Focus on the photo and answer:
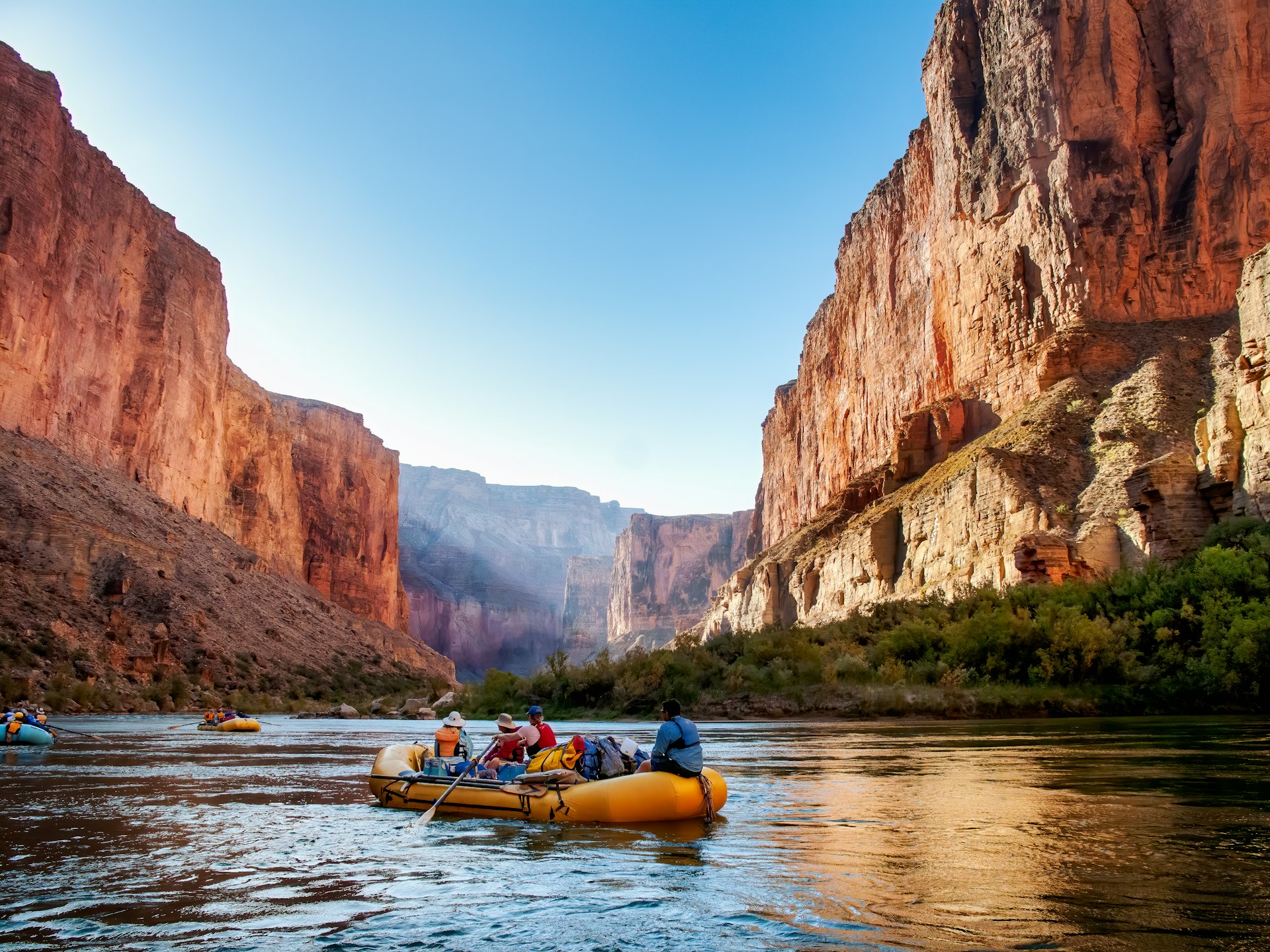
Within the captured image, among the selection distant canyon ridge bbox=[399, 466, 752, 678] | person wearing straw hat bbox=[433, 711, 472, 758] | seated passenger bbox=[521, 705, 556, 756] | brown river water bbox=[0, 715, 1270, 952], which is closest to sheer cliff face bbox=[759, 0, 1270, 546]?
brown river water bbox=[0, 715, 1270, 952]

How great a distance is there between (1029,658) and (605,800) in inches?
982

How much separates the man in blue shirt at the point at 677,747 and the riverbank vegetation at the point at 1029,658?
2221 cm

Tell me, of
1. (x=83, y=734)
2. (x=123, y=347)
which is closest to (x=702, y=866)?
(x=83, y=734)

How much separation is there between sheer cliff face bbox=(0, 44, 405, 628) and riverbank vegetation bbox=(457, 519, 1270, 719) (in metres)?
35.0

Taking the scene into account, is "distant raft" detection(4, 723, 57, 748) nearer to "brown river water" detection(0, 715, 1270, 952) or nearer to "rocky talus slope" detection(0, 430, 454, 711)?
"brown river water" detection(0, 715, 1270, 952)

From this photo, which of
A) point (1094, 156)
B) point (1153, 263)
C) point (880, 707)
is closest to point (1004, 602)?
point (880, 707)

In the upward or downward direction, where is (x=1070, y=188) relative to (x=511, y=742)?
upward

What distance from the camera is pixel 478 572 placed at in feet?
563

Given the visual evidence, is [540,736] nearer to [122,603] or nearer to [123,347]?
[122,603]

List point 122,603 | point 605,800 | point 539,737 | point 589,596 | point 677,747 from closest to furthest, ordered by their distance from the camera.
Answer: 1. point 605,800
2. point 677,747
3. point 539,737
4. point 122,603
5. point 589,596

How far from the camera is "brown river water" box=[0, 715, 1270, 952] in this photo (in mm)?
5984

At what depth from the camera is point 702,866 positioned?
8.30m

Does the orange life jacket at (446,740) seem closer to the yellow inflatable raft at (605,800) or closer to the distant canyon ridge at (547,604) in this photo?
the yellow inflatable raft at (605,800)

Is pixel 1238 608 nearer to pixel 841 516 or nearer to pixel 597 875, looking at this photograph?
pixel 597 875
